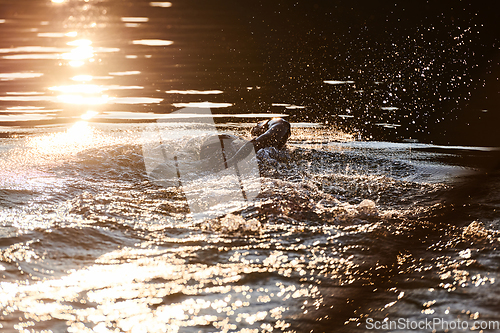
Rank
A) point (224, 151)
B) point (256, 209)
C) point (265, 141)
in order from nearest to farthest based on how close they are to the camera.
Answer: point (256, 209) → point (224, 151) → point (265, 141)

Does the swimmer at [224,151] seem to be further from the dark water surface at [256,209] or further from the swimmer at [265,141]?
the dark water surface at [256,209]

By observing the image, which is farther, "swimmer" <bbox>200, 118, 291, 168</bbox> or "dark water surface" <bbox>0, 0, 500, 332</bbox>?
"swimmer" <bbox>200, 118, 291, 168</bbox>

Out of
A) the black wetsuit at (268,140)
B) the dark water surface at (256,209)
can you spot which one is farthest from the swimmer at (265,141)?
the dark water surface at (256,209)

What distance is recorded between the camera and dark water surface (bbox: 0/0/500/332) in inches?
95.5

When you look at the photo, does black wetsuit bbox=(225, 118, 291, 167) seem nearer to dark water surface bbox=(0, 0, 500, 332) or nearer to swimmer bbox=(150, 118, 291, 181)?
swimmer bbox=(150, 118, 291, 181)

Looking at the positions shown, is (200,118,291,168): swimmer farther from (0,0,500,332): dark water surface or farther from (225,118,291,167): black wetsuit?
(0,0,500,332): dark water surface

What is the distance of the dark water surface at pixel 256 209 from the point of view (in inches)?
95.5

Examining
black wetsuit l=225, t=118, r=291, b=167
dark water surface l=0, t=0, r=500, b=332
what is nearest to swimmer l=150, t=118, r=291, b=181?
black wetsuit l=225, t=118, r=291, b=167

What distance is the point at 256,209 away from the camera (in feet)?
12.1

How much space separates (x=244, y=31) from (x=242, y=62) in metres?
4.97

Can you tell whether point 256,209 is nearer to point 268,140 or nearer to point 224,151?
point 224,151

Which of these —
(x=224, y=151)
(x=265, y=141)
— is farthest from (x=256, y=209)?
(x=265, y=141)

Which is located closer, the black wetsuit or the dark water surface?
the dark water surface

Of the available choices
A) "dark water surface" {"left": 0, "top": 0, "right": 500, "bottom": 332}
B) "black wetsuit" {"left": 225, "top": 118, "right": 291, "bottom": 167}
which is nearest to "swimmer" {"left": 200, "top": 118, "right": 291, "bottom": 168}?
"black wetsuit" {"left": 225, "top": 118, "right": 291, "bottom": 167}
